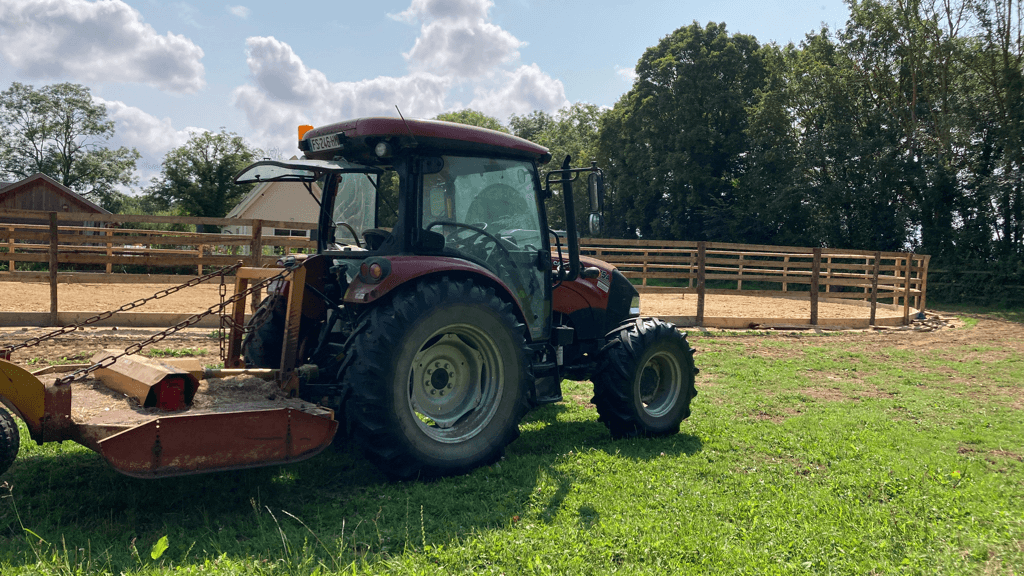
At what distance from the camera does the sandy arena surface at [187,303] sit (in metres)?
11.4

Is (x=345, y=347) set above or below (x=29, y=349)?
above

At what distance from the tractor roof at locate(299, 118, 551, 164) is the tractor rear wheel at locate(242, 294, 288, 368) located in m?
1.08

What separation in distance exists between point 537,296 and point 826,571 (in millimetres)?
2549

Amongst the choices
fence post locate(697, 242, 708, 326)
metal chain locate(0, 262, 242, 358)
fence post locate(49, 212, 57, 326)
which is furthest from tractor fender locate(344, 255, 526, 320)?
fence post locate(697, 242, 708, 326)

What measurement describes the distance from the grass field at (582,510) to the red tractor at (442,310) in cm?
37

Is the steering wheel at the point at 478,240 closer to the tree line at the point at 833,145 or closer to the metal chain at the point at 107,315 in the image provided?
the metal chain at the point at 107,315

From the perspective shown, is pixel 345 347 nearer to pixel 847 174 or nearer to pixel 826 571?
pixel 826 571

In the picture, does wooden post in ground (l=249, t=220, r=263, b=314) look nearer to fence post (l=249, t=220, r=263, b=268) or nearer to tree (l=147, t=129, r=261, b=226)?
fence post (l=249, t=220, r=263, b=268)

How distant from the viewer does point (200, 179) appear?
1588 inches

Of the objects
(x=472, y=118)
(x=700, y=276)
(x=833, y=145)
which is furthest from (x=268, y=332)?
(x=472, y=118)

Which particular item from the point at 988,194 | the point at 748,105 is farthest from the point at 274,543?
the point at 748,105

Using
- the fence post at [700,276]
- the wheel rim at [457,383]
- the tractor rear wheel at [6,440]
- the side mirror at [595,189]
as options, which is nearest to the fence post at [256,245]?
the wheel rim at [457,383]

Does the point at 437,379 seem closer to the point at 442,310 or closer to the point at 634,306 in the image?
the point at 442,310

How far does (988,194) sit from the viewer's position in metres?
22.9
